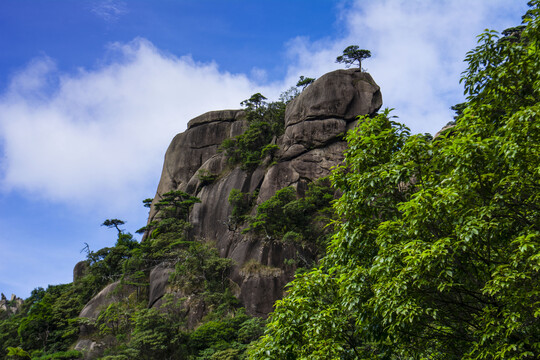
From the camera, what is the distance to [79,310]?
94.4 ft

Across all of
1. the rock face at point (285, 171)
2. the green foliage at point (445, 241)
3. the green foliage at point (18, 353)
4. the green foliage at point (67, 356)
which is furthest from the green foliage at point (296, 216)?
the green foliage at point (445, 241)

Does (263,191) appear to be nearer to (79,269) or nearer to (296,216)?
(296,216)

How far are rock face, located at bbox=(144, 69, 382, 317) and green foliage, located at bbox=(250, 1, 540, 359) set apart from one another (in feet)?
55.0

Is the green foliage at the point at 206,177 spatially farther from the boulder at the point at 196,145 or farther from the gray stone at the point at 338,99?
the gray stone at the point at 338,99

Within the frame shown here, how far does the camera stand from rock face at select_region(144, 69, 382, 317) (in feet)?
78.0

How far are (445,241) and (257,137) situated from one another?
86.0 ft

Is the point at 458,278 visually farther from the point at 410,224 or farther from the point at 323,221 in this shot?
the point at 323,221

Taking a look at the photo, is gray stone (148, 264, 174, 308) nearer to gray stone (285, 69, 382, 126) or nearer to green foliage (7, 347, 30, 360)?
green foliage (7, 347, 30, 360)

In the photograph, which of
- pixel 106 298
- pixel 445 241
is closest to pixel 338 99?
pixel 106 298

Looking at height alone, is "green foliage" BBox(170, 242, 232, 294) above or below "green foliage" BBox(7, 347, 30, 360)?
above

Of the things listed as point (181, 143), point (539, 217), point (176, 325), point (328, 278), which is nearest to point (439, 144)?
point (539, 217)

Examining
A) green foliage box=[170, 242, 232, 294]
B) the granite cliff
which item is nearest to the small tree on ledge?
the granite cliff

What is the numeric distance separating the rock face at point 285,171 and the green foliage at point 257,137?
2.80 ft

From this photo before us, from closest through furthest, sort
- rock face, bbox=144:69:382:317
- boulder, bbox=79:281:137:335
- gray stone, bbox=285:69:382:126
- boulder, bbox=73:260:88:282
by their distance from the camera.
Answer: rock face, bbox=144:69:382:317 → boulder, bbox=79:281:137:335 → gray stone, bbox=285:69:382:126 → boulder, bbox=73:260:88:282
